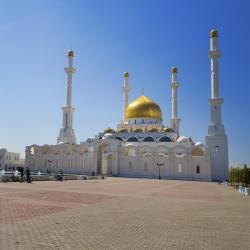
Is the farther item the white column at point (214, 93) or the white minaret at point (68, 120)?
the white minaret at point (68, 120)

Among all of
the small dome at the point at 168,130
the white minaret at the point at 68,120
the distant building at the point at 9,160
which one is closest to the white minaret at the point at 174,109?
the small dome at the point at 168,130

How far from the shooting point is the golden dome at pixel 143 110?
202 ft

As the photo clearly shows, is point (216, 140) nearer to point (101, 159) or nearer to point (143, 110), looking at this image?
point (143, 110)

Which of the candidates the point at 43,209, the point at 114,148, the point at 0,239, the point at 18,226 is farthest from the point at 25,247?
the point at 114,148

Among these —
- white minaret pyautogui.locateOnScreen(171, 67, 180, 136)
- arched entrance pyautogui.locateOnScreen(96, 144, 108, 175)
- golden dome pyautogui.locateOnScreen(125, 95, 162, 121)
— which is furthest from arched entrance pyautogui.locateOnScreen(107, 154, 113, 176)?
white minaret pyautogui.locateOnScreen(171, 67, 180, 136)

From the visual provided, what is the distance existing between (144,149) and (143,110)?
553 inches

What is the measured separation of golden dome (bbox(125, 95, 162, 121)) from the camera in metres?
61.7

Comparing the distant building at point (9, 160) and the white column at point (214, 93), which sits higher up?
the white column at point (214, 93)

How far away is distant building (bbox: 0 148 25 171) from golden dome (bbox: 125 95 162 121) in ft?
87.0

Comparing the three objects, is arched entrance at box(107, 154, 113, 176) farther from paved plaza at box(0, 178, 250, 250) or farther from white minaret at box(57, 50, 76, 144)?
paved plaza at box(0, 178, 250, 250)

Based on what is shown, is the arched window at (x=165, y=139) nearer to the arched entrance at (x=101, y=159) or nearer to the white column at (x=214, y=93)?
the arched entrance at (x=101, y=159)

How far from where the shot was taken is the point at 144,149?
4956cm

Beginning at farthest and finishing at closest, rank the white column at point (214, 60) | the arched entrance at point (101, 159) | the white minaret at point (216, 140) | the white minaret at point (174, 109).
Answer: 1. the white minaret at point (174, 109)
2. the arched entrance at point (101, 159)
3. the white column at point (214, 60)
4. the white minaret at point (216, 140)

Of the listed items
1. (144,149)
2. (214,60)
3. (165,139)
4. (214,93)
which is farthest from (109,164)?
(214,60)
